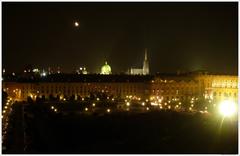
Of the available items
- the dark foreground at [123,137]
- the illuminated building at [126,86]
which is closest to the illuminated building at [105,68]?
the illuminated building at [126,86]

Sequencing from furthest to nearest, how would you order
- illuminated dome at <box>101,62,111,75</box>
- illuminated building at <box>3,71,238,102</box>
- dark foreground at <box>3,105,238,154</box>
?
illuminated dome at <box>101,62,111,75</box>, illuminated building at <box>3,71,238,102</box>, dark foreground at <box>3,105,238,154</box>

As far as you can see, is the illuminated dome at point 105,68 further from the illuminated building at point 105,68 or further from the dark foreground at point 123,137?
the dark foreground at point 123,137

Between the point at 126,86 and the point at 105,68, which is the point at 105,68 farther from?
the point at 126,86

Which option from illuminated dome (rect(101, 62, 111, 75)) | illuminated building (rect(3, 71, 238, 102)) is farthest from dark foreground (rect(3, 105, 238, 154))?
illuminated dome (rect(101, 62, 111, 75))

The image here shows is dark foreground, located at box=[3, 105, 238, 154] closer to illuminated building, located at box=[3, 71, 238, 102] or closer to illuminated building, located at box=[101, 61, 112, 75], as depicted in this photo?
illuminated building, located at box=[3, 71, 238, 102]

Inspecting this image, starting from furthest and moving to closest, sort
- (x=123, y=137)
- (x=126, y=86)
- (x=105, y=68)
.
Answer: (x=105, y=68) < (x=126, y=86) < (x=123, y=137)

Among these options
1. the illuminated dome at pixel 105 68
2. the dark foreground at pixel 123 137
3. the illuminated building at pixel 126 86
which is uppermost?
the illuminated dome at pixel 105 68

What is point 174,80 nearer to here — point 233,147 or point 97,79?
point 97,79

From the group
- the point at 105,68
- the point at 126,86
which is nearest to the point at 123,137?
the point at 126,86

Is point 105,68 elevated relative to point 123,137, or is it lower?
elevated
